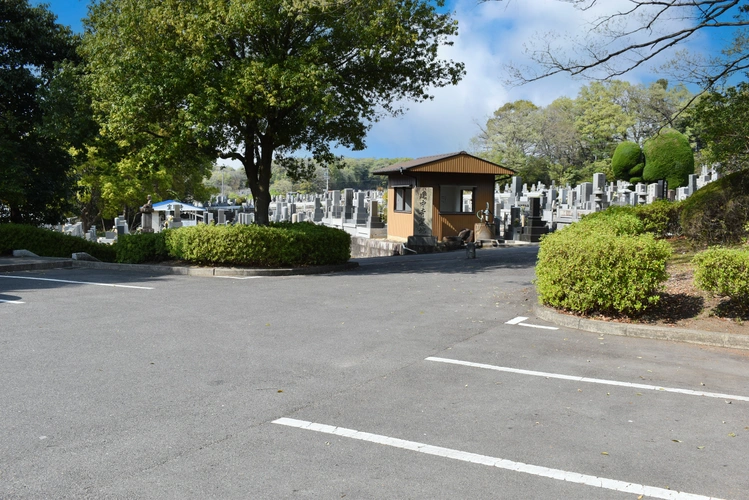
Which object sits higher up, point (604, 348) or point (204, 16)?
point (204, 16)

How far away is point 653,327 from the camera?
25.6ft

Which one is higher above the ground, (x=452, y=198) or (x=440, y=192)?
(x=440, y=192)

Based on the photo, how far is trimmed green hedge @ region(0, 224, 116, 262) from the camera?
17.6m

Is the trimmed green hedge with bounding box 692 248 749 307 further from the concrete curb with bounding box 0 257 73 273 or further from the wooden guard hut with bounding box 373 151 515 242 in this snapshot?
the wooden guard hut with bounding box 373 151 515 242

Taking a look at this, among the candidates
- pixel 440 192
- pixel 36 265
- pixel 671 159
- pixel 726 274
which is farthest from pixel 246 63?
pixel 671 159

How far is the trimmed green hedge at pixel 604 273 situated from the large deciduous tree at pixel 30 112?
681 inches

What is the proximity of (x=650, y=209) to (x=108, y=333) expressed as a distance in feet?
36.5

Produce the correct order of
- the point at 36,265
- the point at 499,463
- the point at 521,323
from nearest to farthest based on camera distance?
1. the point at 499,463
2. the point at 521,323
3. the point at 36,265

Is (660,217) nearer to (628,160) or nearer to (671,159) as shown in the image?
(671,159)

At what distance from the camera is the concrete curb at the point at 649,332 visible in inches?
286

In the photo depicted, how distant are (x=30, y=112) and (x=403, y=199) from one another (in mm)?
14440

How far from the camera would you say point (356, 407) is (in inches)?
198

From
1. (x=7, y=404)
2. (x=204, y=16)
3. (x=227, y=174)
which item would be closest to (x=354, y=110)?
(x=204, y=16)

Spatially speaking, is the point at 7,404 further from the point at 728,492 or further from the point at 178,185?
the point at 178,185
